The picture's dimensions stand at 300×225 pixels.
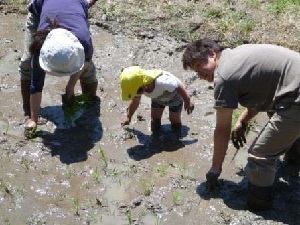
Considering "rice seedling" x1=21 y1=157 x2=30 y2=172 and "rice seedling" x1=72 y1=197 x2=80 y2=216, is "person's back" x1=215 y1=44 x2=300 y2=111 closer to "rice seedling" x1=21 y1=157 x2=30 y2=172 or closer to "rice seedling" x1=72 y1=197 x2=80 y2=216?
"rice seedling" x1=72 y1=197 x2=80 y2=216

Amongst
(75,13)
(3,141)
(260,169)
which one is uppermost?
(75,13)

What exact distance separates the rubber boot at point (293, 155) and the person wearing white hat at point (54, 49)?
1935 mm

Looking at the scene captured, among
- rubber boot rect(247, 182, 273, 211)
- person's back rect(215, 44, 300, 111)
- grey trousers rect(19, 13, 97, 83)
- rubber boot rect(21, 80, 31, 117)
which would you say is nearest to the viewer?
person's back rect(215, 44, 300, 111)

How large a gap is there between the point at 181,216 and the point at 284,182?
925 millimetres

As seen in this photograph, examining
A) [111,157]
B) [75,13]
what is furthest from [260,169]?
[75,13]

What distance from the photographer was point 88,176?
17.8 feet

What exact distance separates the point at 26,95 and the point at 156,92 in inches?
57.3

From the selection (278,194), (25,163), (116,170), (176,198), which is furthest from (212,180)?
(25,163)

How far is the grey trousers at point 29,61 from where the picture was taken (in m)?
6.08

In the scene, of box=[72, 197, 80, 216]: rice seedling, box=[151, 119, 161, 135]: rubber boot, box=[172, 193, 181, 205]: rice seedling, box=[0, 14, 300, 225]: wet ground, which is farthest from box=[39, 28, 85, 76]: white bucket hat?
box=[172, 193, 181, 205]: rice seedling

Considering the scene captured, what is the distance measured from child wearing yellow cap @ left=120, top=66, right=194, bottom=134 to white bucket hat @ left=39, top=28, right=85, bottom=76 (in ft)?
1.38

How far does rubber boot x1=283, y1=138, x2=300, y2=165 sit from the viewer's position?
524 centimetres

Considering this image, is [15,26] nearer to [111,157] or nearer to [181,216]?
[111,157]

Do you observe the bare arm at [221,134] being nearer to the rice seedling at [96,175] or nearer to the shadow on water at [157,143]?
the shadow on water at [157,143]
